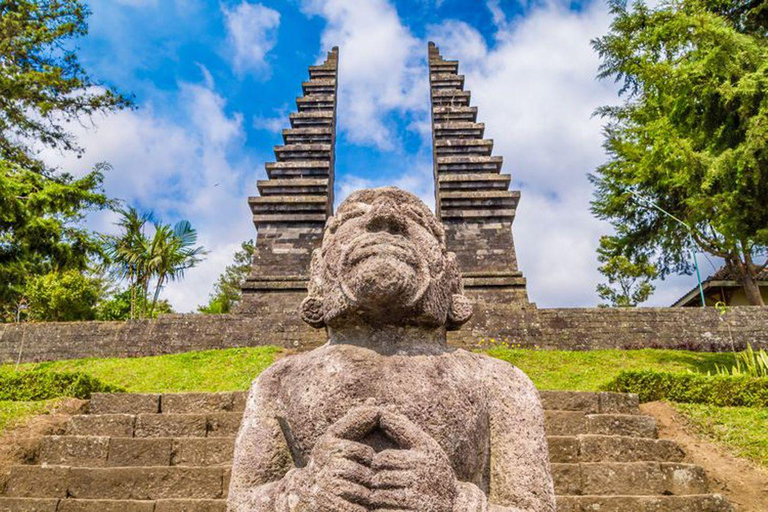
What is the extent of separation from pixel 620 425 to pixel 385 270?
4.72 m

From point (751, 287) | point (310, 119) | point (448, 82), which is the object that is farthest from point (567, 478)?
point (751, 287)

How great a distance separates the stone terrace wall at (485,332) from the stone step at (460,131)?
719 centimetres

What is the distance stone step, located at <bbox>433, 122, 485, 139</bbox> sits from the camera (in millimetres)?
18078

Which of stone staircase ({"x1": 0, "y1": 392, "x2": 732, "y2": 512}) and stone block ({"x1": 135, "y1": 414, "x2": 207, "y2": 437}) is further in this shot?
stone block ({"x1": 135, "y1": 414, "x2": 207, "y2": 437})

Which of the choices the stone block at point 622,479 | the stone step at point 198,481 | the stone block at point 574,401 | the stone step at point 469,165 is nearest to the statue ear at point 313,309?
the stone step at point 198,481

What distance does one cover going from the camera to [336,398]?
2471 millimetres

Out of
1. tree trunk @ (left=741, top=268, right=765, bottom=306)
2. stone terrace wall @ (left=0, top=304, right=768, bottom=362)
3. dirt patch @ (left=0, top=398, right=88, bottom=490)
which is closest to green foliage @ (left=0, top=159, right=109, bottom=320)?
stone terrace wall @ (left=0, top=304, right=768, bottom=362)

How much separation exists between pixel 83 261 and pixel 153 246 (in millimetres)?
8970

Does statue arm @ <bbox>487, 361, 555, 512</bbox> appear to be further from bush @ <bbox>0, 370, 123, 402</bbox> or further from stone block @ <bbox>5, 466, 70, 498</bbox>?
bush @ <bbox>0, 370, 123, 402</bbox>

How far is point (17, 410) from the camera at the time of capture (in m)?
6.39

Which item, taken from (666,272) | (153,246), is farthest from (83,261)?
(666,272)

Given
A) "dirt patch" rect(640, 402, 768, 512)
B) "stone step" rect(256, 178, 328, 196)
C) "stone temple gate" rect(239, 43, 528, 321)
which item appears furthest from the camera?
"stone step" rect(256, 178, 328, 196)

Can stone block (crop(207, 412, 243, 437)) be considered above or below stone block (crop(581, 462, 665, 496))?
above

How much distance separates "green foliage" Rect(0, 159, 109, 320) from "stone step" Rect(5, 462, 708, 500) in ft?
28.1
